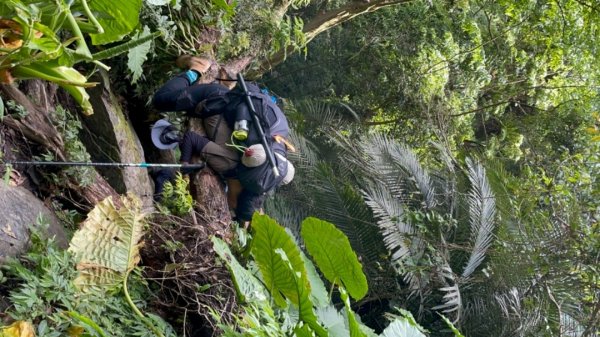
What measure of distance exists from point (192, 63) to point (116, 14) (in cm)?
199

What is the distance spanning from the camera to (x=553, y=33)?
8180 mm

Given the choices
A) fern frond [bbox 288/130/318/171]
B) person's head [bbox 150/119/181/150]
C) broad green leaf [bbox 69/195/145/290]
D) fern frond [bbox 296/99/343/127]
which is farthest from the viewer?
fern frond [bbox 296/99/343/127]

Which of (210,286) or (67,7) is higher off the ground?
(67,7)

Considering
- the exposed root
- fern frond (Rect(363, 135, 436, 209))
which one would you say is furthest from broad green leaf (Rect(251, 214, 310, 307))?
fern frond (Rect(363, 135, 436, 209))

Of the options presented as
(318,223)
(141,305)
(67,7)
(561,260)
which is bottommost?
(561,260)

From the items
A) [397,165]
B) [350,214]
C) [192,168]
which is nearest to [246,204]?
[192,168]

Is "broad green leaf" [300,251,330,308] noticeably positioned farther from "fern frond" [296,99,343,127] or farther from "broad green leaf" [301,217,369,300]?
"fern frond" [296,99,343,127]

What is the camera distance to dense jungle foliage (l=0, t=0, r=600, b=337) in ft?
9.37

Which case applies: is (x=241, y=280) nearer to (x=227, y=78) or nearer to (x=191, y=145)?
(x=191, y=145)

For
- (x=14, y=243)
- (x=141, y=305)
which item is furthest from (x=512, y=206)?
(x=14, y=243)

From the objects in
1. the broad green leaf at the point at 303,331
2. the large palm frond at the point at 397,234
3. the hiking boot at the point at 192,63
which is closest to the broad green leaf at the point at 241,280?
the broad green leaf at the point at 303,331

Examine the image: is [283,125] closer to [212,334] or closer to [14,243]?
[212,334]

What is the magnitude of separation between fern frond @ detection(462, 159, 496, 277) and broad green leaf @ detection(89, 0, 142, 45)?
12.3ft

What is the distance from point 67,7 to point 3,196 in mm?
1136
